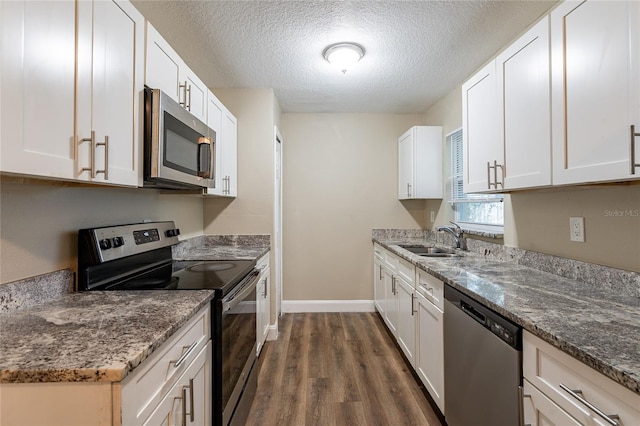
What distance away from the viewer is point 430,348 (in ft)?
6.28

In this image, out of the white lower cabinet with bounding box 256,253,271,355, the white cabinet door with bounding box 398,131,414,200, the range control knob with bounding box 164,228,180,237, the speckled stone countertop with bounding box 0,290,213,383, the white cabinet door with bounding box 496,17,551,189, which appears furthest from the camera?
the white cabinet door with bounding box 398,131,414,200

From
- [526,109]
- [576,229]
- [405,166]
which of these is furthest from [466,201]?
[526,109]

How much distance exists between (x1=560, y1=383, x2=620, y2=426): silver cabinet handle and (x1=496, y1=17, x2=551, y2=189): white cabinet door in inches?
34.7

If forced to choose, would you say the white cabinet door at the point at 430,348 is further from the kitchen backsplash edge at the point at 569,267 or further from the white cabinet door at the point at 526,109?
the white cabinet door at the point at 526,109

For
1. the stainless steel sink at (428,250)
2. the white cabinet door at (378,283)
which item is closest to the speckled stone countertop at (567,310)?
the stainless steel sink at (428,250)

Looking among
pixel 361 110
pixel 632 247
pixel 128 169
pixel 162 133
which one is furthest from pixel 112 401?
pixel 361 110

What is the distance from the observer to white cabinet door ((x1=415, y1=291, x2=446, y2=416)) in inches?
69.2

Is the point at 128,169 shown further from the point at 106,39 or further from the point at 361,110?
the point at 361,110

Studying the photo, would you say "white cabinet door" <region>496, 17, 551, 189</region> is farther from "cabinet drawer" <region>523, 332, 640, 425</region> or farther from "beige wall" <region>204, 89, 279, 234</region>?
"beige wall" <region>204, 89, 279, 234</region>

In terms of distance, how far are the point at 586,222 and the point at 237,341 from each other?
189cm

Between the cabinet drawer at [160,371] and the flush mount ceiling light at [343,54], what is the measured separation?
195cm

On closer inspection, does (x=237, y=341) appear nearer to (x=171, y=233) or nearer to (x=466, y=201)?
(x=171, y=233)

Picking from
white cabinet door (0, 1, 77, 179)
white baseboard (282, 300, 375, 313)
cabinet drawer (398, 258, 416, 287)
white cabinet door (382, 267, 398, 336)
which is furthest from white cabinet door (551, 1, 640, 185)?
white baseboard (282, 300, 375, 313)

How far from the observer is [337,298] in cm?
383
